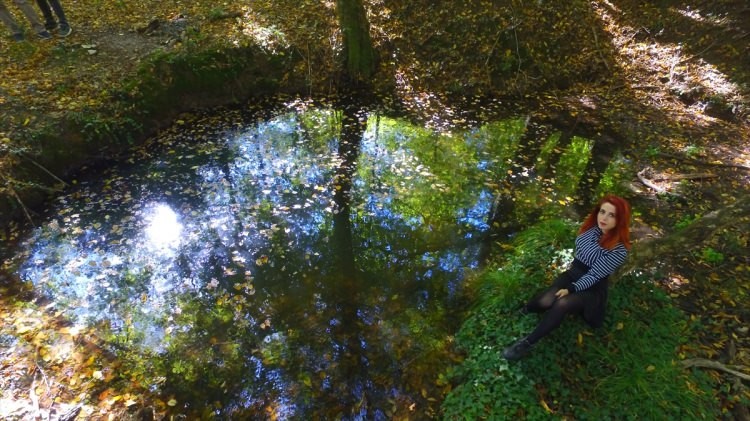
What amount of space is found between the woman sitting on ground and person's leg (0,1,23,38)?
460 inches

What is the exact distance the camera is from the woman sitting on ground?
375 centimetres

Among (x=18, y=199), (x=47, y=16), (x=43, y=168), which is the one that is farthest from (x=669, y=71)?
(x=47, y=16)

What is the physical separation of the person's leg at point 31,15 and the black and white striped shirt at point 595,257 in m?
11.7

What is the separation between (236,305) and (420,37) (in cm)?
923

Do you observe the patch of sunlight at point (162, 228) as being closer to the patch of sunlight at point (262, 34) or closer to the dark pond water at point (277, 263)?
the dark pond water at point (277, 263)

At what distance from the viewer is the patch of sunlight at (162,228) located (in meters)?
6.05

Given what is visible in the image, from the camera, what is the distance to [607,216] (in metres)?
3.72

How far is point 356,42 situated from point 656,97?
26.0ft

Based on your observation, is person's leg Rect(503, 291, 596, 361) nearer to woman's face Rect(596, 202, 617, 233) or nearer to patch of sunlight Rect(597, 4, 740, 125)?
woman's face Rect(596, 202, 617, 233)

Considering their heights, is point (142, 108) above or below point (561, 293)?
above

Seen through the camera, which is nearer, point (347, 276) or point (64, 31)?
point (347, 276)

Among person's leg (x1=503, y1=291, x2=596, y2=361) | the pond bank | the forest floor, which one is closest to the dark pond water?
the pond bank

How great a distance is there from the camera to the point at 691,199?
22.7 feet

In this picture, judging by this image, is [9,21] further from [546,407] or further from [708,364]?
[708,364]
